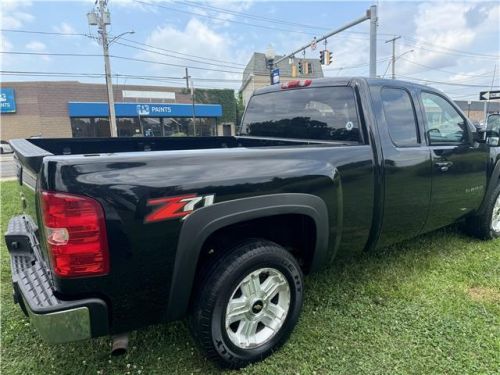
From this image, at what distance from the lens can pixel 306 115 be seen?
3410 millimetres

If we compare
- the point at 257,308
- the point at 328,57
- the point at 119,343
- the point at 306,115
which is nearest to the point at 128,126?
the point at 328,57

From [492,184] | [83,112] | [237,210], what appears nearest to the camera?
[237,210]

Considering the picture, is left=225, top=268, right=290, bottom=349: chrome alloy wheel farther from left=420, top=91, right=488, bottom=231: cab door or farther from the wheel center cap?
left=420, top=91, right=488, bottom=231: cab door

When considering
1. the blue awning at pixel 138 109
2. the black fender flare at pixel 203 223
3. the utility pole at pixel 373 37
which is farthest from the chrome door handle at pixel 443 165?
the blue awning at pixel 138 109

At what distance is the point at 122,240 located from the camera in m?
1.75

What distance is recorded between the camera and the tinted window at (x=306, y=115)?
3.06 meters

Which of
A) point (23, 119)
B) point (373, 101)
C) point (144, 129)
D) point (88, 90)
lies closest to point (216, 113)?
point (144, 129)

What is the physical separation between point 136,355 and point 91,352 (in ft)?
1.03

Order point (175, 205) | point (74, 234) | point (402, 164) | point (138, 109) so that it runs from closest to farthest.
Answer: point (74, 234) → point (175, 205) → point (402, 164) → point (138, 109)

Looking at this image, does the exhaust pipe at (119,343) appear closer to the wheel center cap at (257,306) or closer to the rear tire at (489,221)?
the wheel center cap at (257,306)

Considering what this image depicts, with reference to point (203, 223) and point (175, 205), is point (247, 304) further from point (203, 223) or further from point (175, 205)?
point (175, 205)

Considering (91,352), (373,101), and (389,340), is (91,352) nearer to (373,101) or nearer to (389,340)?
(389,340)

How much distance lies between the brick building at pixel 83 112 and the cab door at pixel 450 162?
31.0 m

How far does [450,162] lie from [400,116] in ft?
2.50
